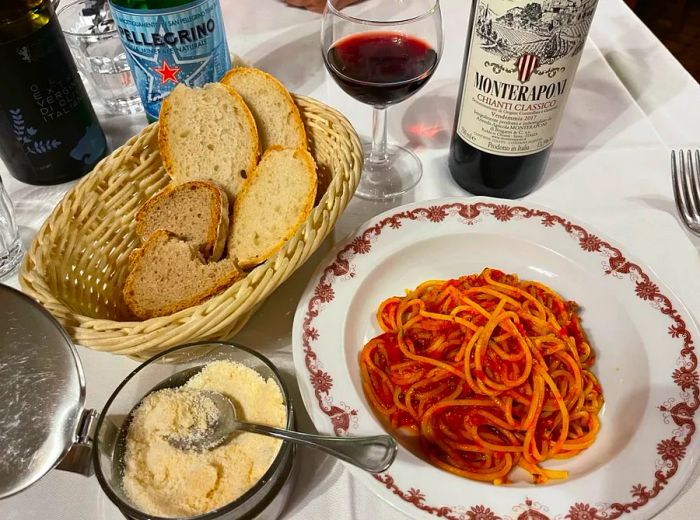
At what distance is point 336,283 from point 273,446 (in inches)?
11.0

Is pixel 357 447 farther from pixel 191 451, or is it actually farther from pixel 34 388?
pixel 34 388

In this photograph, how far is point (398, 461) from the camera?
68cm

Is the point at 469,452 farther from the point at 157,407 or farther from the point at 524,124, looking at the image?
the point at 524,124

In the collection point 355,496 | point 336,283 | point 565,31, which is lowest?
point 355,496

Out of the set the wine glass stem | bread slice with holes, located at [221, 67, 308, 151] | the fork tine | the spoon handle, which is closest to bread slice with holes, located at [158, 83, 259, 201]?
bread slice with holes, located at [221, 67, 308, 151]

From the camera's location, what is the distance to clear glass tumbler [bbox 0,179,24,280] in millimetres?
1026

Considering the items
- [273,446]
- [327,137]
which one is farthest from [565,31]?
[273,446]

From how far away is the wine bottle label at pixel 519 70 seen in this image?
0.82 meters

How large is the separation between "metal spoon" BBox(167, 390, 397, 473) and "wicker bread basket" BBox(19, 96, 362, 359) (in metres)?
0.11

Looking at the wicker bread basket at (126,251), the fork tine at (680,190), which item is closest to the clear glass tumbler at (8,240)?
the wicker bread basket at (126,251)

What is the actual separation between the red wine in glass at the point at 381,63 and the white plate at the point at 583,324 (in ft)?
0.70

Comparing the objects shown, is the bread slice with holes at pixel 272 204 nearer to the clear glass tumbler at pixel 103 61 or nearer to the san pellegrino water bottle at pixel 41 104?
the san pellegrino water bottle at pixel 41 104

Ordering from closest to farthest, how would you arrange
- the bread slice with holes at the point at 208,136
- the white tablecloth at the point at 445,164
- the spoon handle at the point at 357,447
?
the spoon handle at the point at 357,447
the white tablecloth at the point at 445,164
the bread slice with holes at the point at 208,136

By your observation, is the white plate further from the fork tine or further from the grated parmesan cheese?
the fork tine
